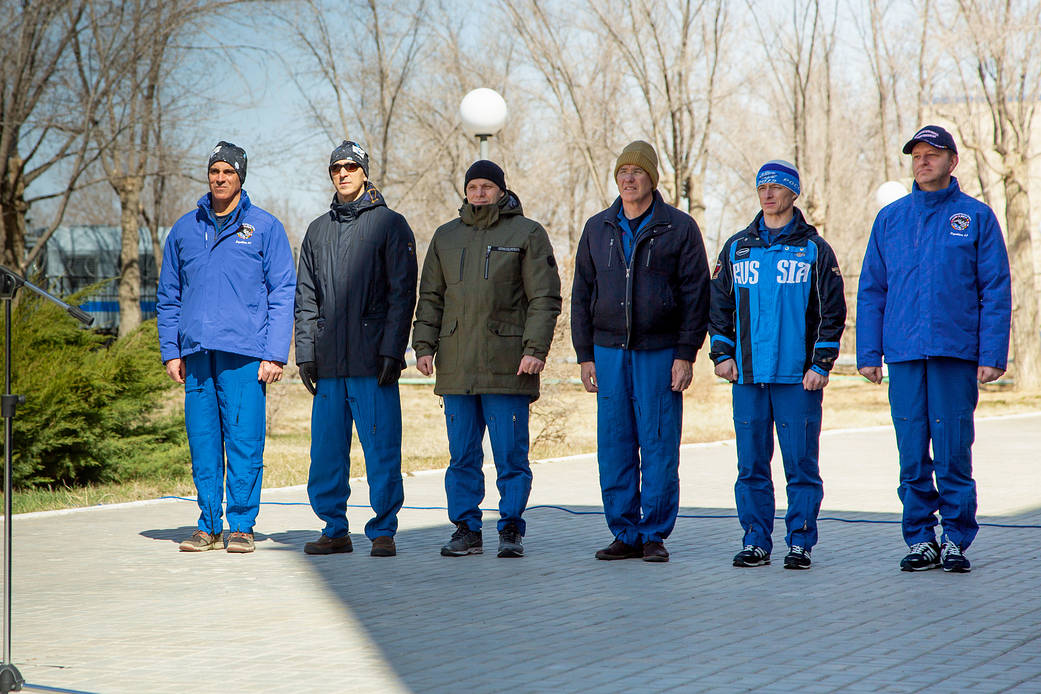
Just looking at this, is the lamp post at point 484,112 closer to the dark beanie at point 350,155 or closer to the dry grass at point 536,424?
the dry grass at point 536,424

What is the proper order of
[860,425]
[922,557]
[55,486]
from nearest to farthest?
[922,557], [55,486], [860,425]

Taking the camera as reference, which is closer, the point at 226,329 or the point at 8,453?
the point at 8,453

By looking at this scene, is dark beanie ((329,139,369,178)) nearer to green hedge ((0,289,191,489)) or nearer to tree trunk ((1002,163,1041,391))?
green hedge ((0,289,191,489))

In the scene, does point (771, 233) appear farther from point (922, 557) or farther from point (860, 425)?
point (860, 425)

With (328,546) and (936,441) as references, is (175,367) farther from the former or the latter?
(936,441)

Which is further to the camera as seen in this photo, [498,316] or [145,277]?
[145,277]

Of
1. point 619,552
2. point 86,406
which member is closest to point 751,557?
point 619,552

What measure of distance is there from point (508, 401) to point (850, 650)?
2808mm

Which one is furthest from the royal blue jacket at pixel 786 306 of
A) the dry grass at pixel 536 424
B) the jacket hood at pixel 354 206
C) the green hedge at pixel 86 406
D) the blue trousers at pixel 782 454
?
the green hedge at pixel 86 406

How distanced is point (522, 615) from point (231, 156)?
11.2ft

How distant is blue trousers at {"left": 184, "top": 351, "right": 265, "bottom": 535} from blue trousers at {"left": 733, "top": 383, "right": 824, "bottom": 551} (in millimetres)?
2776

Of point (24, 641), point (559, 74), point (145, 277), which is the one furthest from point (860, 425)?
point (145, 277)

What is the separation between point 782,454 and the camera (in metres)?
6.55

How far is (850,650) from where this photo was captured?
4648 millimetres
